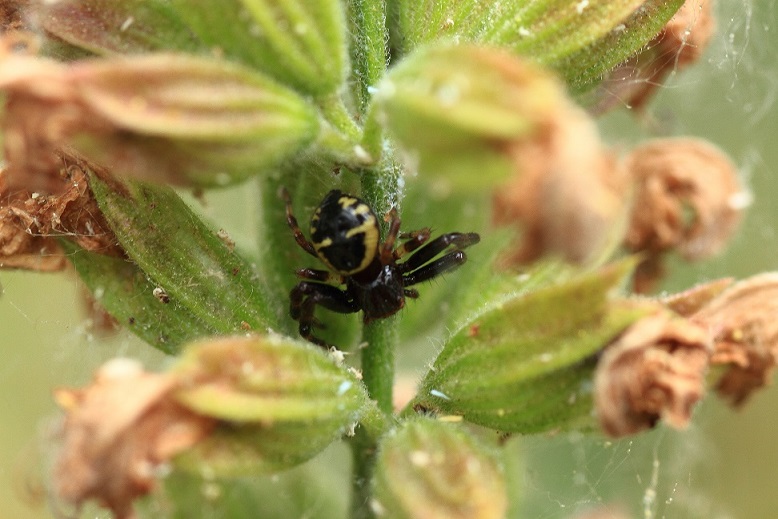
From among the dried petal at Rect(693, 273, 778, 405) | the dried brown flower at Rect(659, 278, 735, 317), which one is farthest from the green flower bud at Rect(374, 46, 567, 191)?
the dried petal at Rect(693, 273, 778, 405)

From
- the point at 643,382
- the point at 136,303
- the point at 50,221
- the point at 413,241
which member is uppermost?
the point at 643,382

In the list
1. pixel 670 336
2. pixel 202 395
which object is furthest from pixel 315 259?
pixel 670 336

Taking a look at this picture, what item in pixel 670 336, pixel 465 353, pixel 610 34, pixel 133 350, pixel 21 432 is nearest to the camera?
pixel 670 336

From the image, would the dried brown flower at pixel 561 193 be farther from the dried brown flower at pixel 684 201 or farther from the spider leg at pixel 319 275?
the dried brown flower at pixel 684 201

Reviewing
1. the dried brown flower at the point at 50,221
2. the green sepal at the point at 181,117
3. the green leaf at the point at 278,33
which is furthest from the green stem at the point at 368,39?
the dried brown flower at the point at 50,221

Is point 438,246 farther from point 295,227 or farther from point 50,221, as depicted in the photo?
point 50,221

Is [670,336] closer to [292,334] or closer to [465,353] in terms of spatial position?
[465,353]

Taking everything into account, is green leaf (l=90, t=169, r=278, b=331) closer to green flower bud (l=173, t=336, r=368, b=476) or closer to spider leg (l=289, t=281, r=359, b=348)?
spider leg (l=289, t=281, r=359, b=348)

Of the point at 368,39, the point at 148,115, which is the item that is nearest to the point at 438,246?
the point at 368,39
